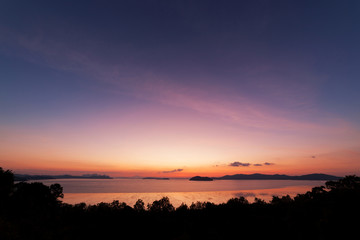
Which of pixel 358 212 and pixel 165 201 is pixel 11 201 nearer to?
pixel 165 201

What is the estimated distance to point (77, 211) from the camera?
6291cm

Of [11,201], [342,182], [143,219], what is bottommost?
[143,219]

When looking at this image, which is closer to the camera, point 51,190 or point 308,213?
point 308,213

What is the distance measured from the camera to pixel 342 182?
69.3 metres

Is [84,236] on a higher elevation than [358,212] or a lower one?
lower

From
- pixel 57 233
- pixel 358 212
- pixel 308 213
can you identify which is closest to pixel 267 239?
pixel 308 213

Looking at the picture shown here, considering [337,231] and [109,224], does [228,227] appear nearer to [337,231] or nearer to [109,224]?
[337,231]

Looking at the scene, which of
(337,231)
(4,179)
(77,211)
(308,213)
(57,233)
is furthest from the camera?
(77,211)

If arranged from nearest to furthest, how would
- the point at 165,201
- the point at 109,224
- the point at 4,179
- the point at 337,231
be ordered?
the point at 337,231 < the point at 109,224 < the point at 4,179 < the point at 165,201

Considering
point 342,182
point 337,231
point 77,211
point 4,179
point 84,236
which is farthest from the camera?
point 342,182

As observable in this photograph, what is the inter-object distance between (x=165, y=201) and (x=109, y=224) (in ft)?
122

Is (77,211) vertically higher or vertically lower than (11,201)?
lower

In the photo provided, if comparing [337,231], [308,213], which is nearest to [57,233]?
[337,231]

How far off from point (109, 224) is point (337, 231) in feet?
142
